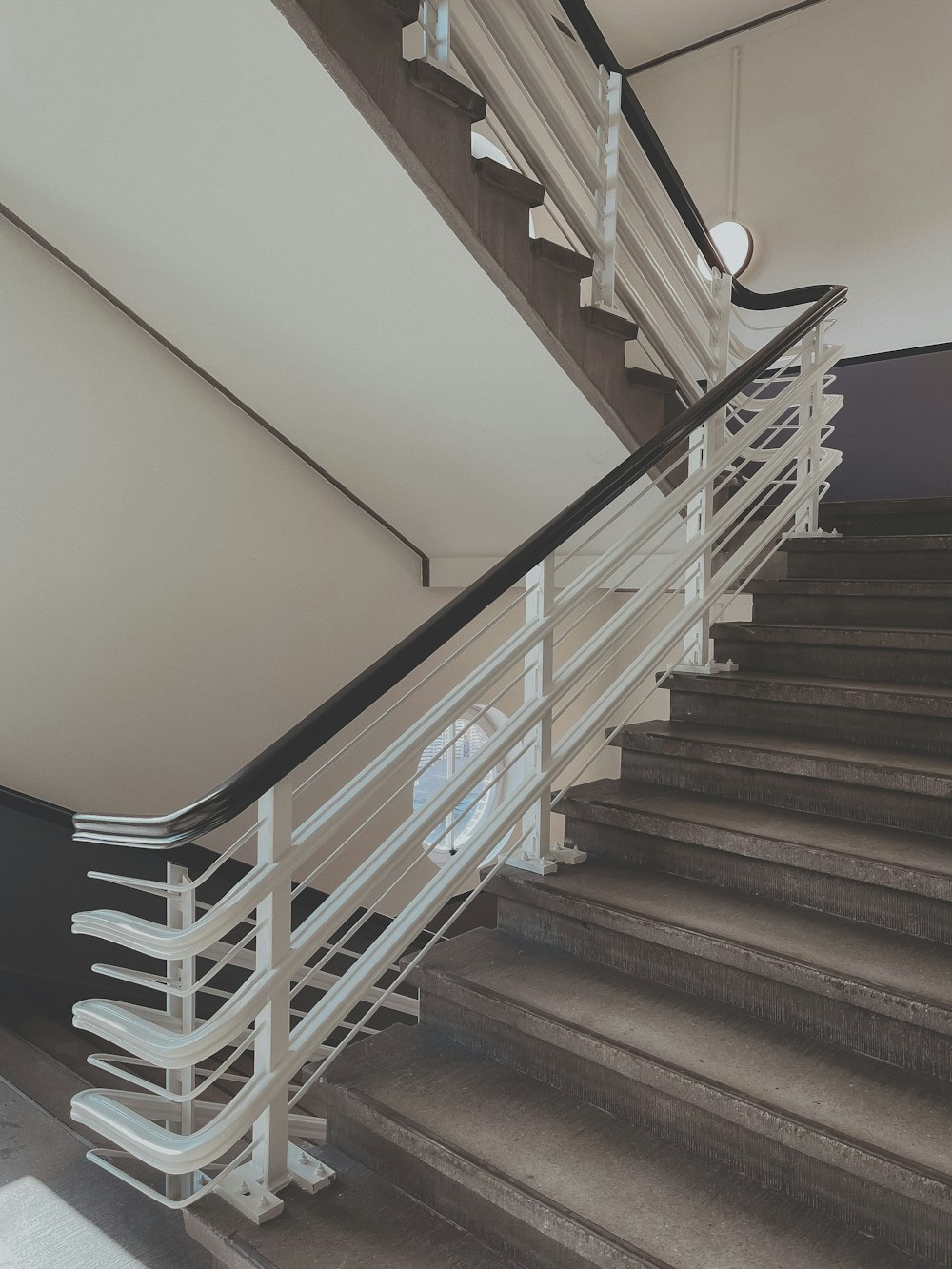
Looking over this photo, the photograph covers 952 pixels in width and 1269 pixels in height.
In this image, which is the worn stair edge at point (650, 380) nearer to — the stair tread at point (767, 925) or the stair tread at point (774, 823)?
the stair tread at point (774, 823)

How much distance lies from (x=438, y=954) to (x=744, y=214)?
5.70m

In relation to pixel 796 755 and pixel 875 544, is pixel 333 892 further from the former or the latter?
pixel 875 544

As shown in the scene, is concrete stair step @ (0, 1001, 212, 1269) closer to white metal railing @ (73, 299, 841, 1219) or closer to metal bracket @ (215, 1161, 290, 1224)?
white metal railing @ (73, 299, 841, 1219)

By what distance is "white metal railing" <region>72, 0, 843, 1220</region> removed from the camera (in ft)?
5.61

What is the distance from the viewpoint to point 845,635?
303 cm

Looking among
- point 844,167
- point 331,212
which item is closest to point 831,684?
point 331,212

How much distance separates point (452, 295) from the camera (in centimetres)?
324

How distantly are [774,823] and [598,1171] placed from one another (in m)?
1.02

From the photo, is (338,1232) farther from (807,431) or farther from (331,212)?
(807,431)

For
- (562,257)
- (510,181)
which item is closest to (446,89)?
(510,181)

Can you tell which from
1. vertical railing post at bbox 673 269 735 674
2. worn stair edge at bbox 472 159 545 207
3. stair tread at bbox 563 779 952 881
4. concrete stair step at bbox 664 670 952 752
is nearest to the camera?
stair tread at bbox 563 779 952 881

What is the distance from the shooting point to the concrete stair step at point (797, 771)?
234 centimetres

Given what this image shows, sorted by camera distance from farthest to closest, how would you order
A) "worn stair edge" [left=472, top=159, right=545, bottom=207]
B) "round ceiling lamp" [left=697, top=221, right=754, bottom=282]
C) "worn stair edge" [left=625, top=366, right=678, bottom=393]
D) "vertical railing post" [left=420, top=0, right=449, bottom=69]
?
"round ceiling lamp" [left=697, top=221, right=754, bottom=282] → "worn stair edge" [left=625, top=366, right=678, bottom=393] → "worn stair edge" [left=472, top=159, right=545, bottom=207] → "vertical railing post" [left=420, top=0, right=449, bottom=69]

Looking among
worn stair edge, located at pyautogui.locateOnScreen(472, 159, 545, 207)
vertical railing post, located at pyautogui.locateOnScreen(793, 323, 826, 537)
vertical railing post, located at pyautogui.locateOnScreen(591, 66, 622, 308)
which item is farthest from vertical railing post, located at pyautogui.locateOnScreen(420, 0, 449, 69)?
vertical railing post, located at pyautogui.locateOnScreen(793, 323, 826, 537)
